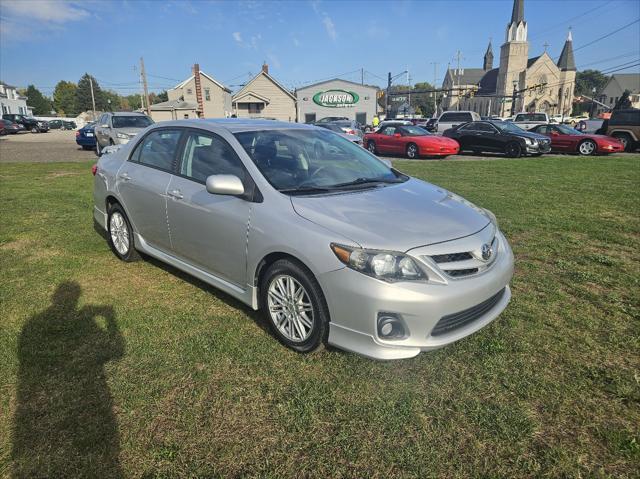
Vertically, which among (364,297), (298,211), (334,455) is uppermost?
(298,211)

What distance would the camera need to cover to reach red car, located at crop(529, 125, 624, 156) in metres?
17.4

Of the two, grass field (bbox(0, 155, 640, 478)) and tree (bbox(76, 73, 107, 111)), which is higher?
tree (bbox(76, 73, 107, 111))

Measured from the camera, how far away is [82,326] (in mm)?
3555

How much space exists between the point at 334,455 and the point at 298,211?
1558 millimetres

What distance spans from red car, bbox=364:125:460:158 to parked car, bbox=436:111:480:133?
6797 millimetres

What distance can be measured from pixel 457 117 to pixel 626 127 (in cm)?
817

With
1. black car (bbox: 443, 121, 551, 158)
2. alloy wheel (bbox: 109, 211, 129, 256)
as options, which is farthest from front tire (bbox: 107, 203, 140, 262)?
black car (bbox: 443, 121, 551, 158)

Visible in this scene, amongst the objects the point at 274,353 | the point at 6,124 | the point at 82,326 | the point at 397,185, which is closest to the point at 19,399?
the point at 82,326

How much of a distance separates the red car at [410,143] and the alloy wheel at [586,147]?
5233mm

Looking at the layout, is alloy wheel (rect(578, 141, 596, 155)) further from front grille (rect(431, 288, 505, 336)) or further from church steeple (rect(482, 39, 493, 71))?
church steeple (rect(482, 39, 493, 71))

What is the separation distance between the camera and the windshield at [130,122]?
49.7ft

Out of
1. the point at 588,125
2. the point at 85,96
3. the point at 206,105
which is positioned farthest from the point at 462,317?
the point at 85,96

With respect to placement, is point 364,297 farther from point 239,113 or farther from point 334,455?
point 239,113

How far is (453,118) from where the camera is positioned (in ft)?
80.6
